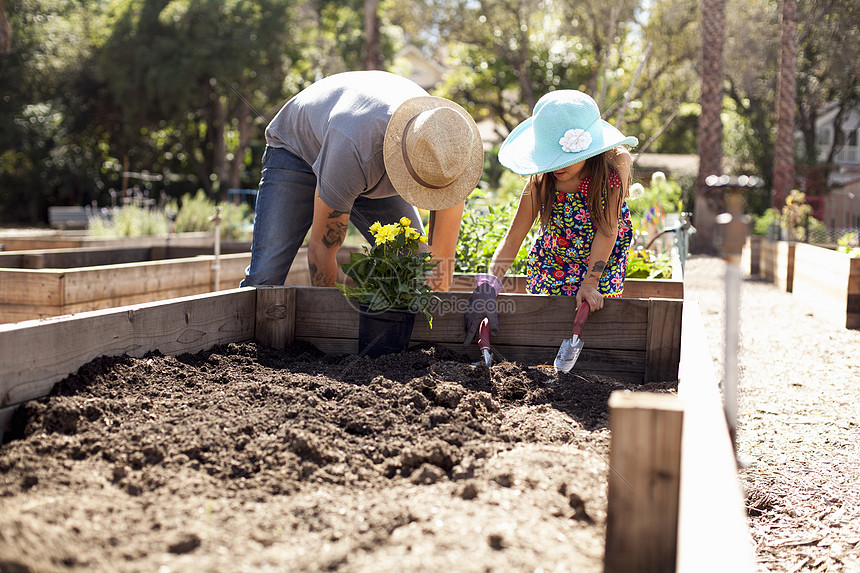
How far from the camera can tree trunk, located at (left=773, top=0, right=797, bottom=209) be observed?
47.5 feet

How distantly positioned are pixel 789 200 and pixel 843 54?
12.7m

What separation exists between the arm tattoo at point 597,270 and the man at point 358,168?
711mm

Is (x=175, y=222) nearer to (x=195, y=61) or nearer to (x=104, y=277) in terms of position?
(x=104, y=277)

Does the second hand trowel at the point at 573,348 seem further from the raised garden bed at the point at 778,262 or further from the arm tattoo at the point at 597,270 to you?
the raised garden bed at the point at 778,262

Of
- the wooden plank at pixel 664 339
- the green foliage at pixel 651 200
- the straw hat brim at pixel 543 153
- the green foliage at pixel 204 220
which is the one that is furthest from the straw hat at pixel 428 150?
the green foliage at pixel 204 220

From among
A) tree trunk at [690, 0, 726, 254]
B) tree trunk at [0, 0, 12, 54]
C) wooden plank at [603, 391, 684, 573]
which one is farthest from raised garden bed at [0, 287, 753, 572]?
tree trunk at [690, 0, 726, 254]

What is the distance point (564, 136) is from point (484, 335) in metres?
0.91

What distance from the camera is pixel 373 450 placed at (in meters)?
1.90

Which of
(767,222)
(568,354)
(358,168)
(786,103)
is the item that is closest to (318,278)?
(358,168)

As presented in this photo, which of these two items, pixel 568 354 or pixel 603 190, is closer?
pixel 568 354

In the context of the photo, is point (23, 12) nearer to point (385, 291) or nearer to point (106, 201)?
point (106, 201)

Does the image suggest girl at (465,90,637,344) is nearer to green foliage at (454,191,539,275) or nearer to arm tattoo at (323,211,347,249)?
arm tattoo at (323,211,347,249)

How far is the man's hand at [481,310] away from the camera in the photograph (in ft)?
9.62

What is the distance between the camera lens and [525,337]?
3.04 meters
